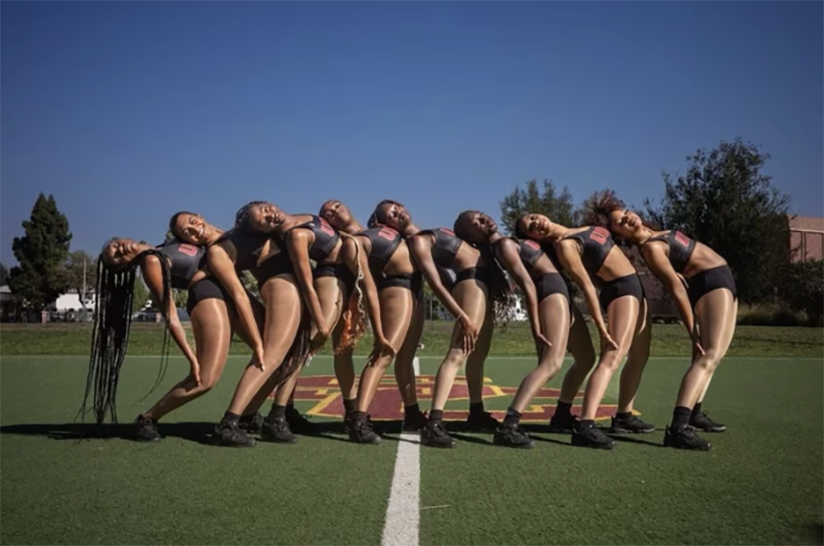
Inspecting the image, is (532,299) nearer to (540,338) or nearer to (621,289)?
(540,338)

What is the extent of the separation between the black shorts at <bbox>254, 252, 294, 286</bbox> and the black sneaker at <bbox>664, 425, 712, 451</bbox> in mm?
3275

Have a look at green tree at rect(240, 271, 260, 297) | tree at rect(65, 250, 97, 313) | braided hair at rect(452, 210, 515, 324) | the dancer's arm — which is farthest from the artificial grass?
tree at rect(65, 250, 97, 313)

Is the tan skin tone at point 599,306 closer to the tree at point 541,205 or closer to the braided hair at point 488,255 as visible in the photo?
the braided hair at point 488,255

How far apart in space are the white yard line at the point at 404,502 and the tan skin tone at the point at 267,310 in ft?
4.07

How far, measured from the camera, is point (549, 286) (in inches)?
245

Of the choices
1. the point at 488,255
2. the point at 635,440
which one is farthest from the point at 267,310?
the point at 635,440

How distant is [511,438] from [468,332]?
92cm

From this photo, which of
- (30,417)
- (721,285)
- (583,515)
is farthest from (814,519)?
(30,417)

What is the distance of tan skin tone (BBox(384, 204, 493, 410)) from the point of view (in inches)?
240

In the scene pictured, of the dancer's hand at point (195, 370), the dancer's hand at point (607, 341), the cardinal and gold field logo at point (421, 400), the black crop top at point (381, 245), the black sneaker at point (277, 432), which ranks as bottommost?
the cardinal and gold field logo at point (421, 400)

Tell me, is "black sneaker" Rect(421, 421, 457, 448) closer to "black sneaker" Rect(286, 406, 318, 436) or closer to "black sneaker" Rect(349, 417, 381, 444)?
"black sneaker" Rect(349, 417, 381, 444)

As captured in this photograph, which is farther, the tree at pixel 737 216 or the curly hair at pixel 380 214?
the tree at pixel 737 216

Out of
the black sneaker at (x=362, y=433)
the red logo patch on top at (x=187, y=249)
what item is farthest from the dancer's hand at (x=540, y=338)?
the red logo patch on top at (x=187, y=249)

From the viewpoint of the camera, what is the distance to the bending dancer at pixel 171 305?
19.3ft
